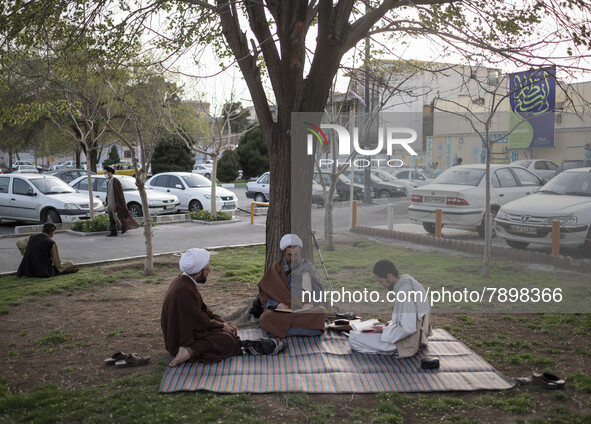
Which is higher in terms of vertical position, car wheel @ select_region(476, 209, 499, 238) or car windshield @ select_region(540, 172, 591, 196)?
car windshield @ select_region(540, 172, 591, 196)

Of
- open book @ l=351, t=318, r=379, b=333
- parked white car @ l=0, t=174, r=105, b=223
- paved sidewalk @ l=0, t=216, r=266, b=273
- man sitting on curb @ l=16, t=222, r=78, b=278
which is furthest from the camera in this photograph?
parked white car @ l=0, t=174, r=105, b=223

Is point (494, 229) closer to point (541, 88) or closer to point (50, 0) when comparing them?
point (541, 88)

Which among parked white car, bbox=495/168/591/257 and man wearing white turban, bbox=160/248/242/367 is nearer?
man wearing white turban, bbox=160/248/242/367

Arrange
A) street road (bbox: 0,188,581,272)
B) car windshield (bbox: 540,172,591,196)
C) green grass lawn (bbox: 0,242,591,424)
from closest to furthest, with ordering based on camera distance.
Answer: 1. green grass lawn (bbox: 0,242,591,424)
2. car windshield (bbox: 540,172,591,196)
3. street road (bbox: 0,188,581,272)

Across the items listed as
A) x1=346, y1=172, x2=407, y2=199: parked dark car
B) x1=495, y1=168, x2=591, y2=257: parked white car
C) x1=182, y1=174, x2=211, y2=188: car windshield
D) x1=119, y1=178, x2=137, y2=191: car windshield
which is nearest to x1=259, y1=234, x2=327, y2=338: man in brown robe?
x1=495, y1=168, x2=591, y2=257: parked white car

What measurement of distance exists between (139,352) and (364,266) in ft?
15.3

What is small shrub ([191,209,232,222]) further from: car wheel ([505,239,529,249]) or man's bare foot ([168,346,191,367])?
man's bare foot ([168,346,191,367])

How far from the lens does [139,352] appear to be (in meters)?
6.35

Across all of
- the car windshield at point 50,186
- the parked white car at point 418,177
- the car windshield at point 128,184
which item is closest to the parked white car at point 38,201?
the car windshield at point 50,186

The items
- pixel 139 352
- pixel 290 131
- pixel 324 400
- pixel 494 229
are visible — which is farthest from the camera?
pixel 494 229

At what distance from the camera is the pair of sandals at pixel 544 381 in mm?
5141

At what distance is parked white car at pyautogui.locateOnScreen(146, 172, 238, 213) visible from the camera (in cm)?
1894

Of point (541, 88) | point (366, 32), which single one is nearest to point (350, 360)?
point (366, 32)

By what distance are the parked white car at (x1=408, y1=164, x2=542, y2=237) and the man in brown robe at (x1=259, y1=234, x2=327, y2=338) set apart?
311 centimetres
